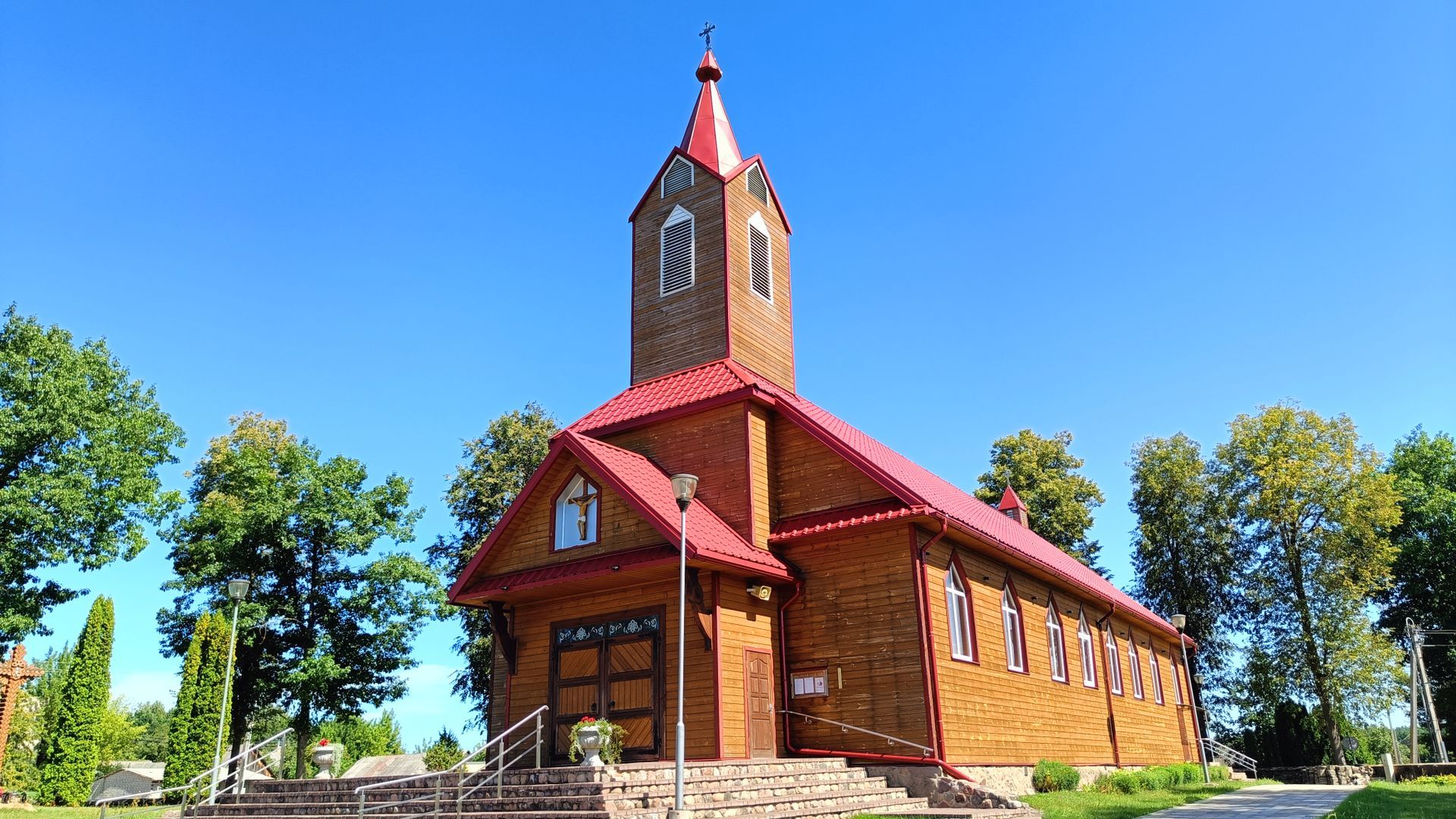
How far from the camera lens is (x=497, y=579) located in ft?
57.9

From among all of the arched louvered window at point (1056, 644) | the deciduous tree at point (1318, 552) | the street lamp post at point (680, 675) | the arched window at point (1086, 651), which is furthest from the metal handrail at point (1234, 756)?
the street lamp post at point (680, 675)

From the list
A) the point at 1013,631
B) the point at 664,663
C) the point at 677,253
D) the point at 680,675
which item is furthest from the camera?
the point at 677,253

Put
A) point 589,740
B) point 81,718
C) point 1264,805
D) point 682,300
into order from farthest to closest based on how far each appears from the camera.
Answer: point 81,718
point 682,300
point 1264,805
point 589,740

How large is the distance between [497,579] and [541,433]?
66.8 feet

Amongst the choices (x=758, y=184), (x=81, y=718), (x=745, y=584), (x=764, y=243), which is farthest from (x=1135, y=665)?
(x=81, y=718)

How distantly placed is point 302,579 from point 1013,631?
22.5 metres

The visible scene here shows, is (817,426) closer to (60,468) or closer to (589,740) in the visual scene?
(589,740)

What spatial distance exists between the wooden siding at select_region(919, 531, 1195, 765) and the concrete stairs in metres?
2.29

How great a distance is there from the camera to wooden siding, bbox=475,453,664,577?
1677cm

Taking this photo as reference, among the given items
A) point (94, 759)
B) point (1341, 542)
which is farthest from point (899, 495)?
point (1341, 542)

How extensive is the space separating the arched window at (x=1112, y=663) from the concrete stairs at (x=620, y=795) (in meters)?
12.6

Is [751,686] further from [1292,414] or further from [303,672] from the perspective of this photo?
[1292,414]

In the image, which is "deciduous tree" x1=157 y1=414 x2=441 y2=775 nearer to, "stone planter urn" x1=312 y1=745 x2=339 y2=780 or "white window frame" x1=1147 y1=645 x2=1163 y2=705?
"stone planter urn" x1=312 y1=745 x2=339 y2=780

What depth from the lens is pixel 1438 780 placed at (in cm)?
2470
